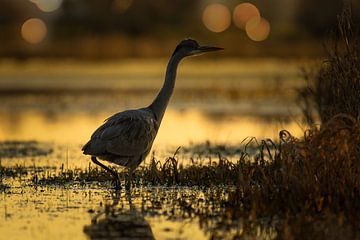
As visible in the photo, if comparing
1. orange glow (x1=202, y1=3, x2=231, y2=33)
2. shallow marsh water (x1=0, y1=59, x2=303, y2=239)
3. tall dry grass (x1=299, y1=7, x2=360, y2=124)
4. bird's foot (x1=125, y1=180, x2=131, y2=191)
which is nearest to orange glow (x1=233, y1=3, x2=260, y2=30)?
orange glow (x1=202, y1=3, x2=231, y2=33)

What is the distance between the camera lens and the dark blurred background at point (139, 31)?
150ft

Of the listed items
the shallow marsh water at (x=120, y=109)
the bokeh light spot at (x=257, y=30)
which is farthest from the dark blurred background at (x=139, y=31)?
the shallow marsh water at (x=120, y=109)

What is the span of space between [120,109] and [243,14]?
6686cm

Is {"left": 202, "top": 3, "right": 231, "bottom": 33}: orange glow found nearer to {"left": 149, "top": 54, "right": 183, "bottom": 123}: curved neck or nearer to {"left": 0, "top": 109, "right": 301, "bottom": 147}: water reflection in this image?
{"left": 0, "top": 109, "right": 301, "bottom": 147}: water reflection

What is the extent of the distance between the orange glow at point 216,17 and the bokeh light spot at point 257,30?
2531mm

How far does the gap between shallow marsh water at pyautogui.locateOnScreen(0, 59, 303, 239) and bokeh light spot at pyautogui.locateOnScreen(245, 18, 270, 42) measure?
51.4 ft

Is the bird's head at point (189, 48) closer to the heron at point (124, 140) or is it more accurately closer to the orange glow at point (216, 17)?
the heron at point (124, 140)

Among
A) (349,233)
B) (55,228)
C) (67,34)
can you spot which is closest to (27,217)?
(55,228)

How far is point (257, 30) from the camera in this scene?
66125 millimetres

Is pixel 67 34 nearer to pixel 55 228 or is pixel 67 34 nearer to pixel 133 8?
pixel 133 8

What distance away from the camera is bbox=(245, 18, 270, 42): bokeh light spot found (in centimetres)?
5927

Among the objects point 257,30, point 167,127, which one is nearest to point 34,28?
point 257,30

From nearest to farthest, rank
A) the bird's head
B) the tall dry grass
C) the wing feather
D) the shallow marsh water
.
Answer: the shallow marsh water, the tall dry grass, the wing feather, the bird's head

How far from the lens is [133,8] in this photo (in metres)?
59.4
